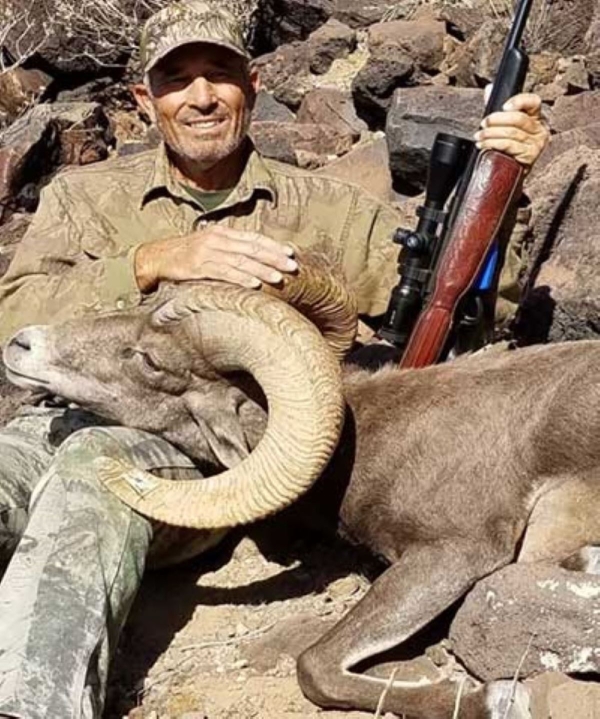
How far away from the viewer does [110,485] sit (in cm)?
515

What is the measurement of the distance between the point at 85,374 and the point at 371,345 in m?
1.52

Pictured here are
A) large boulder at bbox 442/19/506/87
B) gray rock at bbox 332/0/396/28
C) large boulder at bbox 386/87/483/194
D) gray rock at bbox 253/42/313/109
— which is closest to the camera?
large boulder at bbox 386/87/483/194

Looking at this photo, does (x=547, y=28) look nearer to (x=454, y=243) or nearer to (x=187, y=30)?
(x=187, y=30)

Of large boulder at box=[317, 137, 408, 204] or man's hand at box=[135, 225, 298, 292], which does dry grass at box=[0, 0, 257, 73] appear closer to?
large boulder at box=[317, 137, 408, 204]

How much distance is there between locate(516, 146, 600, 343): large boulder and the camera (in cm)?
697

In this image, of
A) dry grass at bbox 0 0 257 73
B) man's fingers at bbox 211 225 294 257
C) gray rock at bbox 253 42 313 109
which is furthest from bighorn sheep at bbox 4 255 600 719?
dry grass at bbox 0 0 257 73

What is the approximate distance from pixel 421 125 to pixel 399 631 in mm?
5097

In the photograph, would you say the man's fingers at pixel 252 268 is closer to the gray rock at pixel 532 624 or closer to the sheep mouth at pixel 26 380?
the sheep mouth at pixel 26 380

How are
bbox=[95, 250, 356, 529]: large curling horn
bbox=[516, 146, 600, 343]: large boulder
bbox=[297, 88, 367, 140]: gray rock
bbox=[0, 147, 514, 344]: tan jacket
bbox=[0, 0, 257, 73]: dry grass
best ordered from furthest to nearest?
bbox=[0, 0, 257, 73]: dry grass
bbox=[297, 88, 367, 140]: gray rock
bbox=[516, 146, 600, 343]: large boulder
bbox=[0, 147, 514, 344]: tan jacket
bbox=[95, 250, 356, 529]: large curling horn

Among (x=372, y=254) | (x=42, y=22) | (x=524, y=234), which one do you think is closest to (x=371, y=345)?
(x=372, y=254)

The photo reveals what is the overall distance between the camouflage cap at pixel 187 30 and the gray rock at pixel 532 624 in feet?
8.91

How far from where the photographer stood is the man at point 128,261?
4.67 m

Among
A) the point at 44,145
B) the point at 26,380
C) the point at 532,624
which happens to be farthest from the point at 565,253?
the point at 44,145

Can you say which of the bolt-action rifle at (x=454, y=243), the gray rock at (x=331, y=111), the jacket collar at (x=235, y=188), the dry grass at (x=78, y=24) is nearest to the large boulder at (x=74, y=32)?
the dry grass at (x=78, y=24)
